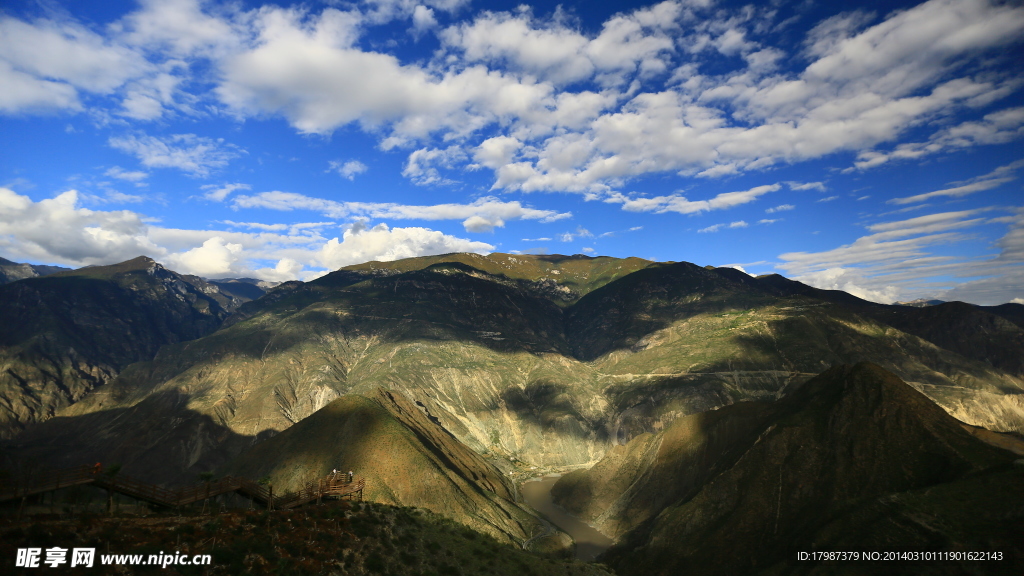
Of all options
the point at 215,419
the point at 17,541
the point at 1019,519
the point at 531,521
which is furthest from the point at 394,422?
the point at 215,419

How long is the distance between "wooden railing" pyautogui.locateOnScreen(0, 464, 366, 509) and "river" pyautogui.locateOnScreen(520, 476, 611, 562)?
58.7 meters

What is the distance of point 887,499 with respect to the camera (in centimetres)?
5056

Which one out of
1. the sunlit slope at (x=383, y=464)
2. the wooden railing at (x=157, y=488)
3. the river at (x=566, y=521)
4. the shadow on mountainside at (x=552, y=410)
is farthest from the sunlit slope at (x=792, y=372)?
the wooden railing at (x=157, y=488)

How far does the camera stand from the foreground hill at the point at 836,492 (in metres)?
45.5

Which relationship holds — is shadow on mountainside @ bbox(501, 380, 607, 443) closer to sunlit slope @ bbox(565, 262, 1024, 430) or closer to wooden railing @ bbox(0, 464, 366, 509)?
sunlit slope @ bbox(565, 262, 1024, 430)

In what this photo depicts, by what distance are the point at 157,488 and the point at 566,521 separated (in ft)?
284

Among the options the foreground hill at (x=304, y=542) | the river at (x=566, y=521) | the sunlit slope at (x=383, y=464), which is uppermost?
the foreground hill at (x=304, y=542)

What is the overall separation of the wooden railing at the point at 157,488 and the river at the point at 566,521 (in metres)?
58.7

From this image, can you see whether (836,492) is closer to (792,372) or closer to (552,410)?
(792,372)

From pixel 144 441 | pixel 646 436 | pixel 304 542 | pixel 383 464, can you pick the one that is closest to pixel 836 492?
pixel 646 436

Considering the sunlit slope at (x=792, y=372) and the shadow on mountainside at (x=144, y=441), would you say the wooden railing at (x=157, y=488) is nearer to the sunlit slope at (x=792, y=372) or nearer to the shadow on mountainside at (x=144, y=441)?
the shadow on mountainside at (x=144, y=441)

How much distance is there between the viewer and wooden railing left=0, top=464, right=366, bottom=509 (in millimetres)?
26938

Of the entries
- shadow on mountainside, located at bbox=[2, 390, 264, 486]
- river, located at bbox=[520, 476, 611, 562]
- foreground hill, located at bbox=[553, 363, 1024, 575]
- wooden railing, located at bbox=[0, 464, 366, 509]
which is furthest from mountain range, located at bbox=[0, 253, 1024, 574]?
wooden railing, located at bbox=[0, 464, 366, 509]

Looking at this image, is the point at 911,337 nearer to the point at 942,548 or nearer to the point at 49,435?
the point at 942,548
